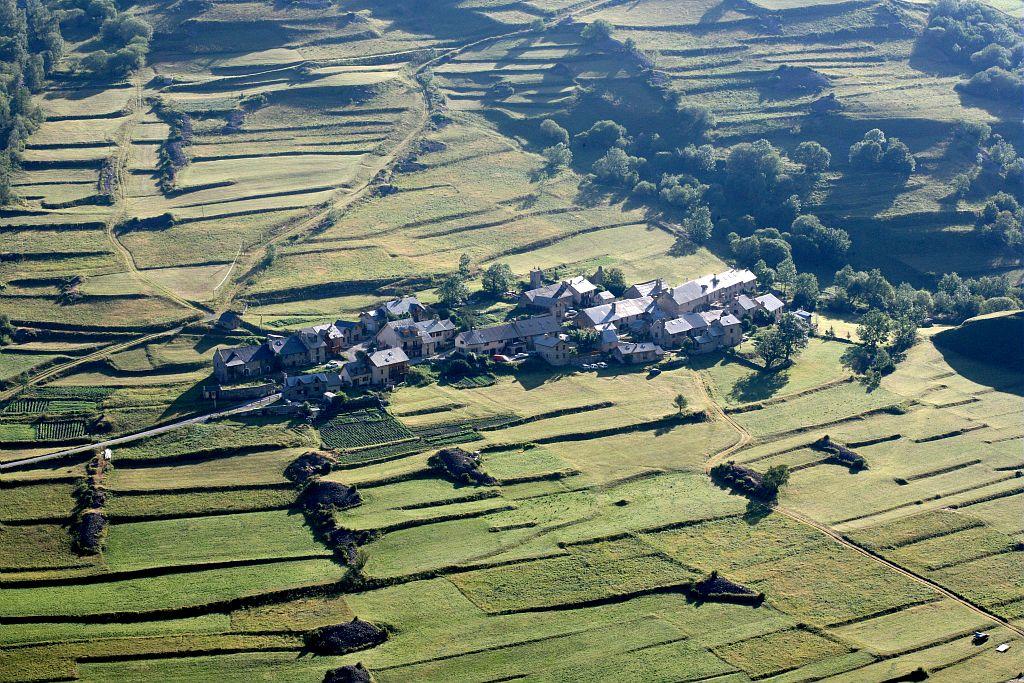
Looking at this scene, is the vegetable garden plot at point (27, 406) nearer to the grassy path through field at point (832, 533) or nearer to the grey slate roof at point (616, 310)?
the grey slate roof at point (616, 310)

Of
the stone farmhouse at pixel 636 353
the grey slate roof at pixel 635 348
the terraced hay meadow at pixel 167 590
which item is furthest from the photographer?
the grey slate roof at pixel 635 348

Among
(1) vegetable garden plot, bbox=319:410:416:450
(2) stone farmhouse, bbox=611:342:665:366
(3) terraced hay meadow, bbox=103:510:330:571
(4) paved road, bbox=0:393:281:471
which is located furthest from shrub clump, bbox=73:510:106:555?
(2) stone farmhouse, bbox=611:342:665:366

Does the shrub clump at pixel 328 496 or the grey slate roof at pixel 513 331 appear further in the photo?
the grey slate roof at pixel 513 331

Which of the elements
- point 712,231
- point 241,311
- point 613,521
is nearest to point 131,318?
point 241,311

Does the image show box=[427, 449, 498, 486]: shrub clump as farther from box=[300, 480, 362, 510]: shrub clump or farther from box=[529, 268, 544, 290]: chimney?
box=[529, 268, 544, 290]: chimney

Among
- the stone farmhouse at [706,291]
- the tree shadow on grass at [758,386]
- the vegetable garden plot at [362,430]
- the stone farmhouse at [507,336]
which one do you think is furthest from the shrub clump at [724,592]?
the stone farmhouse at [706,291]

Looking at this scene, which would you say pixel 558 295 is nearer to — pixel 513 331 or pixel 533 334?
pixel 533 334
